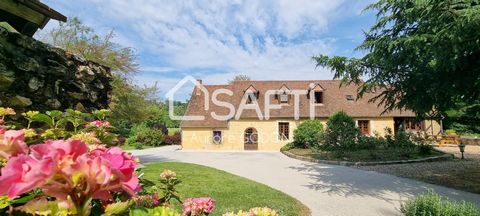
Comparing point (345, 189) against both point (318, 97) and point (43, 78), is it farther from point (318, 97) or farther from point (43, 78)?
point (318, 97)

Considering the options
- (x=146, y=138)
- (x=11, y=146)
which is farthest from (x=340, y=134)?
(x=146, y=138)

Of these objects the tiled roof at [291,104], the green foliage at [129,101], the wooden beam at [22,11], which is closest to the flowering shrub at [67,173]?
the wooden beam at [22,11]

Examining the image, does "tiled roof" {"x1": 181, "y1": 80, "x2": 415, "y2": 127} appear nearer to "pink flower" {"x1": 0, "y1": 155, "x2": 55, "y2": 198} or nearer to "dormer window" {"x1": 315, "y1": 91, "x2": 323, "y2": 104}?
"dormer window" {"x1": 315, "y1": 91, "x2": 323, "y2": 104}

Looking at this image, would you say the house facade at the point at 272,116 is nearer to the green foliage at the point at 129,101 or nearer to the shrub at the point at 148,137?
the shrub at the point at 148,137

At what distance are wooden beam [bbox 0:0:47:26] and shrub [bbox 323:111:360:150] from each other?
1785 centimetres

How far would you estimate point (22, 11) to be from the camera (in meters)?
3.55

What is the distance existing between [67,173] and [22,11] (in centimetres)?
373

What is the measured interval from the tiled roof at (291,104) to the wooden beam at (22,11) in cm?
2275

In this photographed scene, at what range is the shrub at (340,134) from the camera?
19203 mm

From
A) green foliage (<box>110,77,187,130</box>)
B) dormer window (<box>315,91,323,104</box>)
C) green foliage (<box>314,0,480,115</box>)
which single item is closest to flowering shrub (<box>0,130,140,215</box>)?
green foliage (<box>314,0,480,115</box>)

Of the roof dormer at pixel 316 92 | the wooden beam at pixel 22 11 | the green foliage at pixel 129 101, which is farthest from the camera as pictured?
the roof dormer at pixel 316 92

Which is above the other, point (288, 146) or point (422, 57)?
point (422, 57)

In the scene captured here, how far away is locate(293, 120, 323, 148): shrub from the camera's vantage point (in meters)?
22.5

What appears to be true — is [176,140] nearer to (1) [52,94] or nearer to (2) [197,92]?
(2) [197,92]
